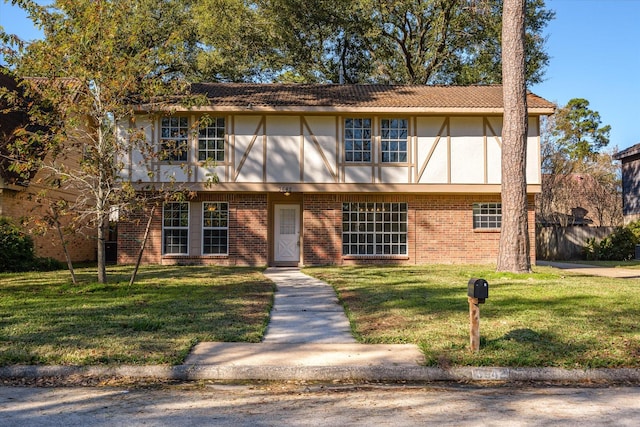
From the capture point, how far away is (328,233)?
19125 millimetres

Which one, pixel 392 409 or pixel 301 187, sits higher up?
pixel 301 187

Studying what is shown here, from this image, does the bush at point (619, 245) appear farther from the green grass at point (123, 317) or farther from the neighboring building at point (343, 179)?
the green grass at point (123, 317)

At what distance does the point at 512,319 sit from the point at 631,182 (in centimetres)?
2476

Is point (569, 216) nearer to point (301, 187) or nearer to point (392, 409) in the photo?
point (301, 187)

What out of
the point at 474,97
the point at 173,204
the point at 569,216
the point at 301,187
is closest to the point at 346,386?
the point at 301,187

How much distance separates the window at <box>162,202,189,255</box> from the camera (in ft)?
62.2

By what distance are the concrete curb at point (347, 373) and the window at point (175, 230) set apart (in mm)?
12800

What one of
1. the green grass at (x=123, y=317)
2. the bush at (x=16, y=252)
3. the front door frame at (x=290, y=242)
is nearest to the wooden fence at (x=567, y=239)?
the front door frame at (x=290, y=242)

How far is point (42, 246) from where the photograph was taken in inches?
749

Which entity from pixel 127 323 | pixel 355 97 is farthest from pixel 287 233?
pixel 127 323

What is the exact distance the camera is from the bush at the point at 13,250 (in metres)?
16.0

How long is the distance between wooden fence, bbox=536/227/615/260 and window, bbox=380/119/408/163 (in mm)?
11810

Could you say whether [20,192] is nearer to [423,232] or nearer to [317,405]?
[423,232]

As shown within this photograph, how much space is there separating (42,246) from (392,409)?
17.2 m
